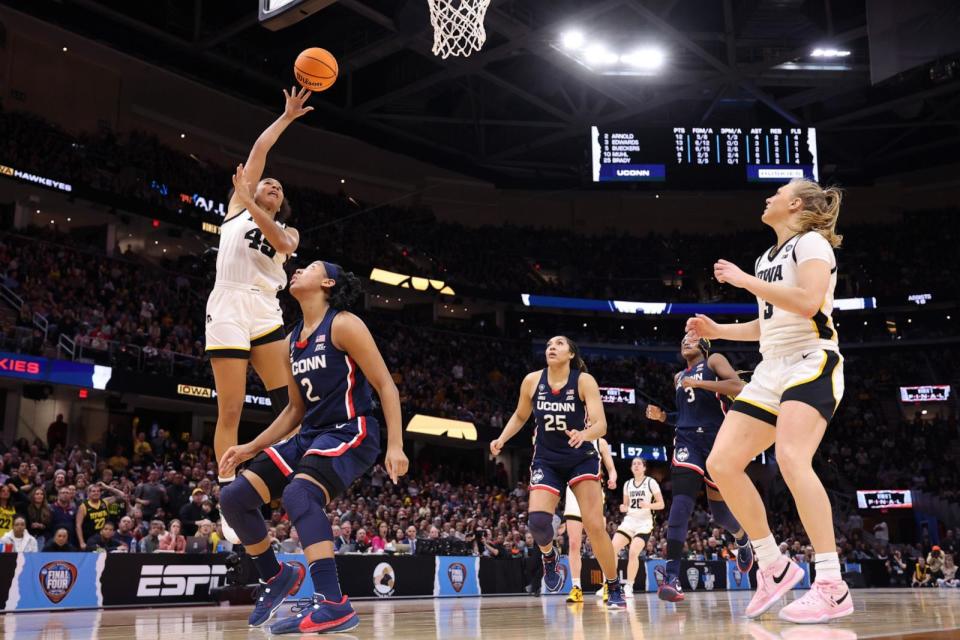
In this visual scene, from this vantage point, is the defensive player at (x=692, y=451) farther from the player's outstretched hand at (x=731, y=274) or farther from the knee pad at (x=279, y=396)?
the knee pad at (x=279, y=396)

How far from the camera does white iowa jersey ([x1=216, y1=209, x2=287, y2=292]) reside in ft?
22.1

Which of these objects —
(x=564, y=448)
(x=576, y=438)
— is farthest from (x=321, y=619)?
(x=564, y=448)

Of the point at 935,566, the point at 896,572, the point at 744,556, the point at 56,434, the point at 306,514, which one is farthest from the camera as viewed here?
the point at 896,572

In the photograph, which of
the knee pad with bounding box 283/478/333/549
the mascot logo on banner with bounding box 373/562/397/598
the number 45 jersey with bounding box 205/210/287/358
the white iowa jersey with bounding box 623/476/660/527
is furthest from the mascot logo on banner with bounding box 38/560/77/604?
the white iowa jersey with bounding box 623/476/660/527

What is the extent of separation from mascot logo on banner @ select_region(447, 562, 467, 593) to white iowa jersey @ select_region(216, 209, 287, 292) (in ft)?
31.0

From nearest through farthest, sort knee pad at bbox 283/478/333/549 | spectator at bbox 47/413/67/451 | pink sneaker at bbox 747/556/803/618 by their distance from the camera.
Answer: knee pad at bbox 283/478/333/549 < pink sneaker at bbox 747/556/803/618 < spectator at bbox 47/413/67/451

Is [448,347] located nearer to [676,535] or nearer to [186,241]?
[186,241]

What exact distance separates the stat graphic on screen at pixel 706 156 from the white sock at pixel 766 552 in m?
22.1

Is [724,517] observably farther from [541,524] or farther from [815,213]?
[815,213]

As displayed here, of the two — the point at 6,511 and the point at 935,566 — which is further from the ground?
the point at 6,511

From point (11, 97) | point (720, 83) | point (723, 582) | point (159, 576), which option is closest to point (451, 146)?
point (720, 83)

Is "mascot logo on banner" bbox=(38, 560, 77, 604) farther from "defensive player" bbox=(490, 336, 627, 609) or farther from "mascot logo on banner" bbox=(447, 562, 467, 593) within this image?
"mascot logo on banner" bbox=(447, 562, 467, 593)

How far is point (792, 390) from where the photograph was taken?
5.06 m

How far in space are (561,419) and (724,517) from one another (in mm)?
2079
